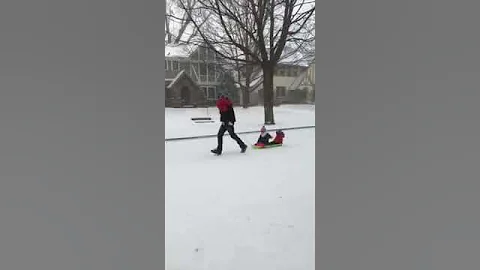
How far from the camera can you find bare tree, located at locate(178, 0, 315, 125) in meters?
10.2

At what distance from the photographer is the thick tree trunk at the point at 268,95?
10.4m

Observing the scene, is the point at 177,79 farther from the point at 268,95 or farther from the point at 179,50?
the point at 268,95

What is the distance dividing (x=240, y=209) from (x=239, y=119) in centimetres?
793

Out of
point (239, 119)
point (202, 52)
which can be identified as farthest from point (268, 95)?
point (202, 52)

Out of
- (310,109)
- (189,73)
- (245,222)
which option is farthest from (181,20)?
(245,222)

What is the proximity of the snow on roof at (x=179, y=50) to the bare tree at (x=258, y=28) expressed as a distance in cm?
52

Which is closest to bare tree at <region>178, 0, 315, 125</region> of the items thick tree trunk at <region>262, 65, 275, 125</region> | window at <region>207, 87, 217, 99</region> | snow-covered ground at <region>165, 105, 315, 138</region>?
thick tree trunk at <region>262, 65, 275, 125</region>

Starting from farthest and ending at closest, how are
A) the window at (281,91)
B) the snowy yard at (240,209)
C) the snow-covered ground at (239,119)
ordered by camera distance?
the window at (281,91), the snow-covered ground at (239,119), the snowy yard at (240,209)

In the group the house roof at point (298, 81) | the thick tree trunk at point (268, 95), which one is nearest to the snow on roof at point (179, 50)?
the thick tree trunk at point (268, 95)

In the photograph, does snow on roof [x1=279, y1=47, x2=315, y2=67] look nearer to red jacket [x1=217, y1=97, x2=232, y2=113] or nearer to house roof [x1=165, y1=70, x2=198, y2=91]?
house roof [x1=165, y1=70, x2=198, y2=91]

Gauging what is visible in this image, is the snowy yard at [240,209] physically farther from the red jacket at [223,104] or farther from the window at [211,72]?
the window at [211,72]
